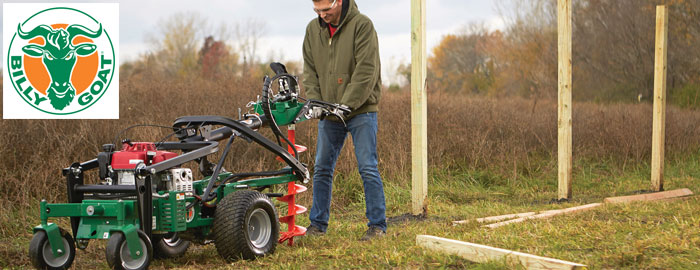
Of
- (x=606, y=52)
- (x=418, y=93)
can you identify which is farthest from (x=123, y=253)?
(x=606, y=52)

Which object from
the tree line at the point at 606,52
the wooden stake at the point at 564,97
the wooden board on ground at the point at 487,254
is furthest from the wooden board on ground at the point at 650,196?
the tree line at the point at 606,52

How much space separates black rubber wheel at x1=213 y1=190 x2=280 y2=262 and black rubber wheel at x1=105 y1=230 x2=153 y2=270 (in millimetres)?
475

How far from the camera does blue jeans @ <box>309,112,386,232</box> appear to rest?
5.09m

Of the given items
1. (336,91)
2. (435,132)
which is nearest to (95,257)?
(336,91)

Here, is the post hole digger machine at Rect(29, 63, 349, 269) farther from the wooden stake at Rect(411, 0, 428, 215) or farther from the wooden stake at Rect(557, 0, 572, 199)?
the wooden stake at Rect(557, 0, 572, 199)

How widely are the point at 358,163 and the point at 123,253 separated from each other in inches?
74.8

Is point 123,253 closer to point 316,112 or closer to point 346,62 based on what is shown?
point 316,112

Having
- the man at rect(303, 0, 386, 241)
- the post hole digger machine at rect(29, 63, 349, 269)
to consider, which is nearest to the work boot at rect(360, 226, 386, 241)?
the man at rect(303, 0, 386, 241)

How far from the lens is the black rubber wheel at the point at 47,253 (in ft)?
12.6

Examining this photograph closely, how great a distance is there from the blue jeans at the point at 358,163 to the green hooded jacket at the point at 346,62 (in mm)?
130

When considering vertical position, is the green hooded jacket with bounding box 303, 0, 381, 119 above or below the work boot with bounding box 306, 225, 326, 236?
above

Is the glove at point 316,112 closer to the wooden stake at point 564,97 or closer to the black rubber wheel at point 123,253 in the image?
the black rubber wheel at point 123,253

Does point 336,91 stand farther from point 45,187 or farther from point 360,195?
point 45,187

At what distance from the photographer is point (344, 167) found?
25.6 ft
